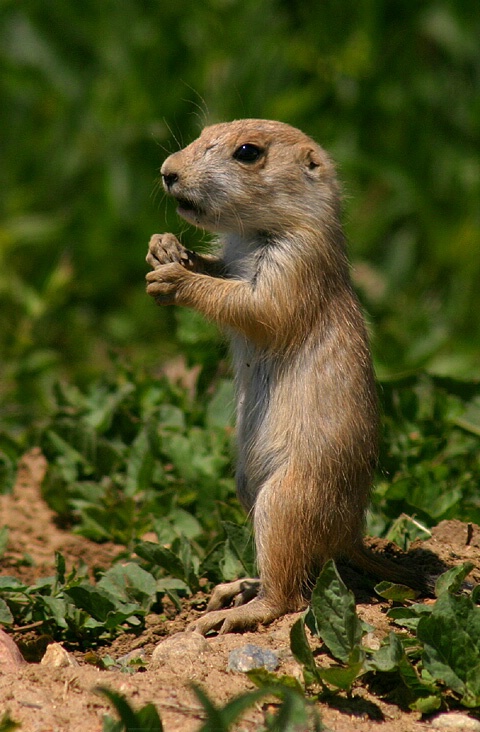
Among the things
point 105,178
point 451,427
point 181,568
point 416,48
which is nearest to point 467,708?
point 181,568

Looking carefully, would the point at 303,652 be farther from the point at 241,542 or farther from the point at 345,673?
the point at 241,542

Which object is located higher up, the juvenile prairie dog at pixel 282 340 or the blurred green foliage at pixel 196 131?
the blurred green foliage at pixel 196 131

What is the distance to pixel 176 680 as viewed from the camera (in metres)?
3.54

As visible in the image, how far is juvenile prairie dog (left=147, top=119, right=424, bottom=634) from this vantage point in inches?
166

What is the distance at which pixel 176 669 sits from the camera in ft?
12.0

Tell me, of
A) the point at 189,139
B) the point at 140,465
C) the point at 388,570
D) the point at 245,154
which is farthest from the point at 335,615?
the point at 189,139

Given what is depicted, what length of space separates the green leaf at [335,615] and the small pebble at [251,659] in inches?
7.9

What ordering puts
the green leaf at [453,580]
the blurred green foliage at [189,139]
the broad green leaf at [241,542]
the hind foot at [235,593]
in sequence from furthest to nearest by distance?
the blurred green foliage at [189,139]
the broad green leaf at [241,542]
the hind foot at [235,593]
the green leaf at [453,580]

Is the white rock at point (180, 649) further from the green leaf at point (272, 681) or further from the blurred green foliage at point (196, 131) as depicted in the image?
the blurred green foliage at point (196, 131)

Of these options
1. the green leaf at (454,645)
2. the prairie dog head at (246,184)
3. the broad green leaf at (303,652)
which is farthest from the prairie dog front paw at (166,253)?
the green leaf at (454,645)

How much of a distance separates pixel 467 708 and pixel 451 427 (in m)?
2.53

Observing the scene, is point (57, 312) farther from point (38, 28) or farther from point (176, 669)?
point (176, 669)

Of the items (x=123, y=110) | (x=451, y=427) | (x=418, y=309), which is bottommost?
(x=451, y=427)

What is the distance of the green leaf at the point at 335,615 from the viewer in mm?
3584
